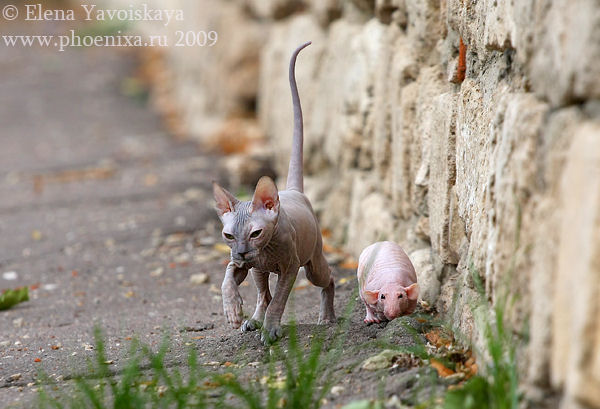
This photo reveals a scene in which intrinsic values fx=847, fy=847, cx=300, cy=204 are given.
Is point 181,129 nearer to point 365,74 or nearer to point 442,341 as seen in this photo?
point 365,74

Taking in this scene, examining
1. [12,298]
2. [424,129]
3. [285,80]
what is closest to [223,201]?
[424,129]

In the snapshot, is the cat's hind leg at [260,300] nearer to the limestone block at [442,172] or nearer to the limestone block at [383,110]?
the limestone block at [442,172]

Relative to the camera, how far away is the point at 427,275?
3.37 meters

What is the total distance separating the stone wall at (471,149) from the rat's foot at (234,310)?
29.1 inches

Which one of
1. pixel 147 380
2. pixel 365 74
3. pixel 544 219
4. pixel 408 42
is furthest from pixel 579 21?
pixel 365 74

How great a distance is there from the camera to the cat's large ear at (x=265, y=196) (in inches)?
111

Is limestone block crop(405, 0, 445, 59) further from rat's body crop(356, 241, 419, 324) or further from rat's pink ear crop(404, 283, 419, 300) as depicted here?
rat's pink ear crop(404, 283, 419, 300)

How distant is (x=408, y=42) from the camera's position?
3.92 m

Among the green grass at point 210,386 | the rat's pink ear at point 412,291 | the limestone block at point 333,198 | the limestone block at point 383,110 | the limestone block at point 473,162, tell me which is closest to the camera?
the green grass at point 210,386

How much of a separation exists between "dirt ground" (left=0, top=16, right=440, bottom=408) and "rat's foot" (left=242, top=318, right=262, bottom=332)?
0.04 m

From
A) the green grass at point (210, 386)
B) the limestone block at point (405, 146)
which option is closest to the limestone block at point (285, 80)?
the limestone block at point (405, 146)

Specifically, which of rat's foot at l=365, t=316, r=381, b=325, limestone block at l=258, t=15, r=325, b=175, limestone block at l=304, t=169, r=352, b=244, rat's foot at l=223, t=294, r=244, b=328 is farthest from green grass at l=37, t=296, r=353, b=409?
limestone block at l=258, t=15, r=325, b=175

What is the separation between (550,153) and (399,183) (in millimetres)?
1940

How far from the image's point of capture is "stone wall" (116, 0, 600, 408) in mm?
1833
